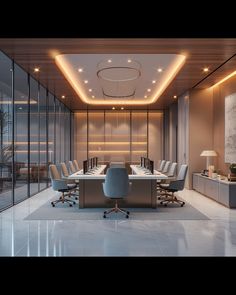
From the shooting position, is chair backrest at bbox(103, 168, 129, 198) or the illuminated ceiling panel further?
the illuminated ceiling panel

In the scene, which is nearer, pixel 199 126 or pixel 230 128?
pixel 230 128

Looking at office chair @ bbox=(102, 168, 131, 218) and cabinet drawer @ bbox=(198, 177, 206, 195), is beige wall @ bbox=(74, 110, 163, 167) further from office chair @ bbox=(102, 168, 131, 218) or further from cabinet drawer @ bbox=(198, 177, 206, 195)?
office chair @ bbox=(102, 168, 131, 218)

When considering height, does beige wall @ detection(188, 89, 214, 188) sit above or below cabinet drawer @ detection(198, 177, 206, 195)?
above

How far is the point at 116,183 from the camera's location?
622 cm

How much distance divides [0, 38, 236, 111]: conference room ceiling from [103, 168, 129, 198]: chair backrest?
2.23 m

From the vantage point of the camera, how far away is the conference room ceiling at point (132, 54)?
19.1 ft

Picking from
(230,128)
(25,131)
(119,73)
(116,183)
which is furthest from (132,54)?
(25,131)

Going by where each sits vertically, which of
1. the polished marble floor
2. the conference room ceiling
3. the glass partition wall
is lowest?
the polished marble floor

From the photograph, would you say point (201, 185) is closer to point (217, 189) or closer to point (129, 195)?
point (217, 189)

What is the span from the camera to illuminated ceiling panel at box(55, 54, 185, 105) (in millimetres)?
7242

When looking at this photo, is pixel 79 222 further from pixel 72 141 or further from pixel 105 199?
pixel 72 141

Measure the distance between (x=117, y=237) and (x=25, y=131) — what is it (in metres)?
5.00

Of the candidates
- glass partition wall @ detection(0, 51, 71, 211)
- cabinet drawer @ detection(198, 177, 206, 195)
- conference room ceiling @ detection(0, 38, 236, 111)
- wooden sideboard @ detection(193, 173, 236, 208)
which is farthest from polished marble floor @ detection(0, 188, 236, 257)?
conference room ceiling @ detection(0, 38, 236, 111)
